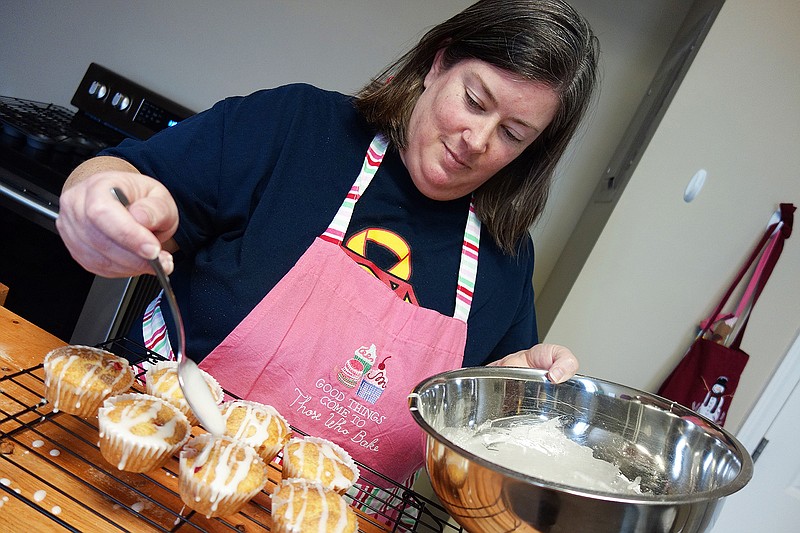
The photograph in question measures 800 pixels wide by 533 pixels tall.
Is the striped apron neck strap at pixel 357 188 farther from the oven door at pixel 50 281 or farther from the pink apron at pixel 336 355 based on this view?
the oven door at pixel 50 281

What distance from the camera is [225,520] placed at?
2.56 feet

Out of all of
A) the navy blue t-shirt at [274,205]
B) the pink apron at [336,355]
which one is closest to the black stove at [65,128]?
the navy blue t-shirt at [274,205]

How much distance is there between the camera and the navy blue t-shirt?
1.07 metres

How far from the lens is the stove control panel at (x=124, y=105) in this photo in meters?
2.16

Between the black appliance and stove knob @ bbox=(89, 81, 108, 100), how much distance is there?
0.82 ft

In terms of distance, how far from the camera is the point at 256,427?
A: 34.5 inches

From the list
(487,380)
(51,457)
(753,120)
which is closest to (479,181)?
(487,380)

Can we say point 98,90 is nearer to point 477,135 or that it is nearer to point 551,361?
point 477,135

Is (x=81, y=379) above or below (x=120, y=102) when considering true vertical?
below

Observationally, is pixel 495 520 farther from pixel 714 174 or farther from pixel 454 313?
pixel 714 174

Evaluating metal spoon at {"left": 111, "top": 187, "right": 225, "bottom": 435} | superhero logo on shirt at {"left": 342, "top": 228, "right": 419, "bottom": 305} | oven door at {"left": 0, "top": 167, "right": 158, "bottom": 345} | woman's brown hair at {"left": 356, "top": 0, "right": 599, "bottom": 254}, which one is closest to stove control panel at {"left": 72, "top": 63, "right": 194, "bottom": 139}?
oven door at {"left": 0, "top": 167, "right": 158, "bottom": 345}

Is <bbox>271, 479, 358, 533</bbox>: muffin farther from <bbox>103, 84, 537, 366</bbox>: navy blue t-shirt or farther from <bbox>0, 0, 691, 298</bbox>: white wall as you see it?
<bbox>0, 0, 691, 298</bbox>: white wall

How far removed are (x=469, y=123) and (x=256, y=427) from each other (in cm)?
55

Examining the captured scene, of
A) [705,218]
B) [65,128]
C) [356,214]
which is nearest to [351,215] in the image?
[356,214]
